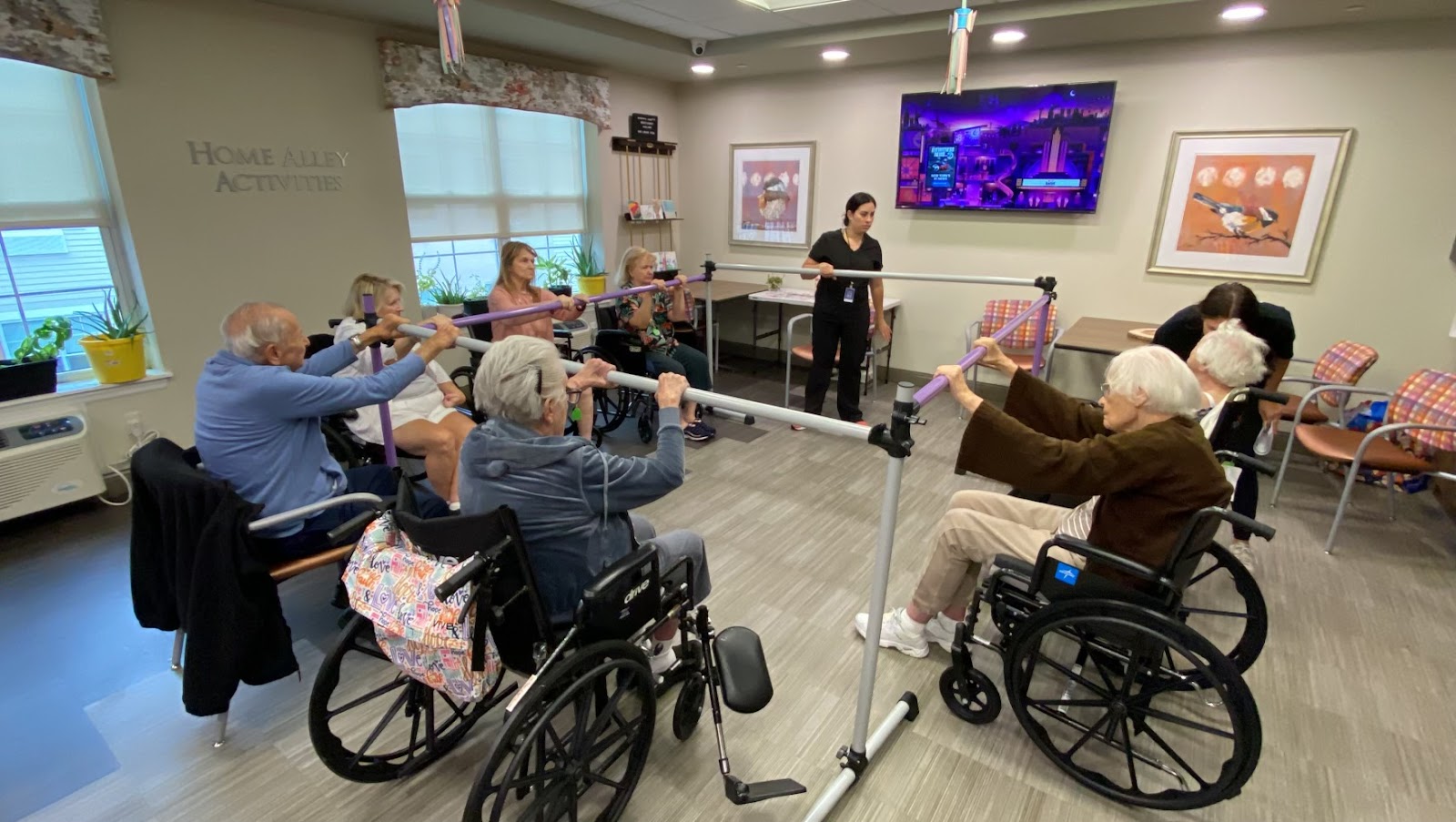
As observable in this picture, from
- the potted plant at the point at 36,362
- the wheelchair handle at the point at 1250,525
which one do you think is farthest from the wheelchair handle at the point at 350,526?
the potted plant at the point at 36,362

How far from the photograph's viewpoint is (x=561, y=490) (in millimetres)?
1438

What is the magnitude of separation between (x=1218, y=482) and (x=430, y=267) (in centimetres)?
457

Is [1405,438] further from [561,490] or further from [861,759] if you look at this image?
[561,490]


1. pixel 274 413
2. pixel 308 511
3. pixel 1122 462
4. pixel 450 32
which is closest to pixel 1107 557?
pixel 1122 462

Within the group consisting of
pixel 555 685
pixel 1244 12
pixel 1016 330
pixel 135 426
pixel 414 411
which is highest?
pixel 1244 12

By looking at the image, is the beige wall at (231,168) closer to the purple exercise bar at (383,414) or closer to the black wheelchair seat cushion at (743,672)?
the purple exercise bar at (383,414)

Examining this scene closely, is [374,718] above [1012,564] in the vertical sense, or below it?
below

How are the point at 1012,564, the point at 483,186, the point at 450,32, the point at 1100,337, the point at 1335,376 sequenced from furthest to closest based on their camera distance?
1. the point at 483,186
2. the point at 1100,337
3. the point at 1335,376
4. the point at 450,32
5. the point at 1012,564

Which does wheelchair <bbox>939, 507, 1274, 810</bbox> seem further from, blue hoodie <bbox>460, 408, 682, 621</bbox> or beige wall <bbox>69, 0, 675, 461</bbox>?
beige wall <bbox>69, 0, 675, 461</bbox>

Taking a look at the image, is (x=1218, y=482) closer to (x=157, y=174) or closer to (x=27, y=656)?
(x=27, y=656)

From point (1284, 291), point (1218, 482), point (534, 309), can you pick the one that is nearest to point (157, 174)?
point (534, 309)

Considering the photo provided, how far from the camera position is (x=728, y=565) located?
2711 mm

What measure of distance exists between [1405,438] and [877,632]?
121 inches

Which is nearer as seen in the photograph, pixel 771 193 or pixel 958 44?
pixel 958 44
